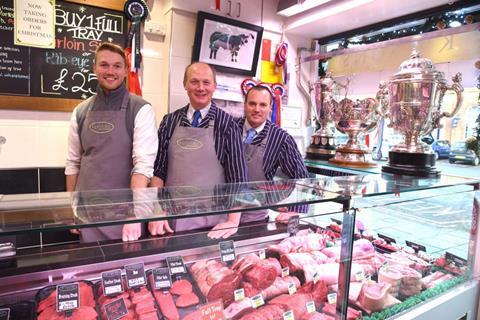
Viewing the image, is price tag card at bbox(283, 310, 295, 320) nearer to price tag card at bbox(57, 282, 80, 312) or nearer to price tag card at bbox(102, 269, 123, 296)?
price tag card at bbox(102, 269, 123, 296)

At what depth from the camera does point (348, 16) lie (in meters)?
2.91

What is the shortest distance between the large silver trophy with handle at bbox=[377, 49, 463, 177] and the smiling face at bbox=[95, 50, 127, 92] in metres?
1.48

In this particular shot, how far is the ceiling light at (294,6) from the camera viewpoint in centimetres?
286

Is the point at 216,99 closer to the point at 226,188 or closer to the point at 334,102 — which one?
the point at 334,102

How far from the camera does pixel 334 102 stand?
8.57 feet

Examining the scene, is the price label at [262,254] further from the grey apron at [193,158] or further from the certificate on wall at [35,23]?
the certificate on wall at [35,23]

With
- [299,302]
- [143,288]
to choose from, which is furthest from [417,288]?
[143,288]

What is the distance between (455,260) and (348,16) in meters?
2.16

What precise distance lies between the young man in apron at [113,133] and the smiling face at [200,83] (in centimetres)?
26

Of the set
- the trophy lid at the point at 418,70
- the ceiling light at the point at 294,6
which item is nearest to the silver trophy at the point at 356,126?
the trophy lid at the point at 418,70

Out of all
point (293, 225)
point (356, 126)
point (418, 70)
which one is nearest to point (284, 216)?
point (293, 225)

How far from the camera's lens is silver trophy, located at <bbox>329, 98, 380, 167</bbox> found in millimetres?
2312

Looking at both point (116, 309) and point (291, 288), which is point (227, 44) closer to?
point (291, 288)

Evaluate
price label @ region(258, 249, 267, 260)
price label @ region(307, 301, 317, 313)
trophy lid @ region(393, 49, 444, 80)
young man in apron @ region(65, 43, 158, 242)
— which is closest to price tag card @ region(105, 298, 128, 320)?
price label @ region(258, 249, 267, 260)
